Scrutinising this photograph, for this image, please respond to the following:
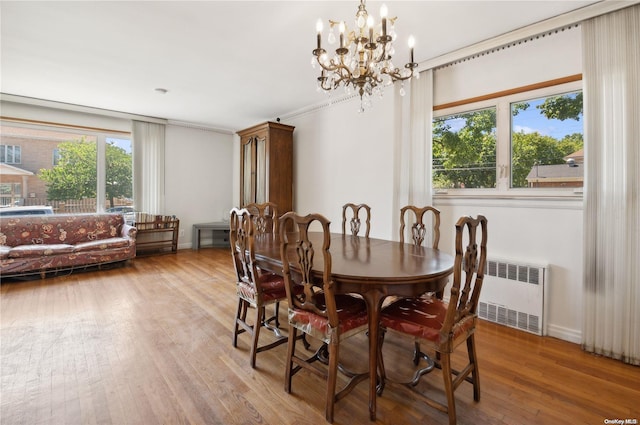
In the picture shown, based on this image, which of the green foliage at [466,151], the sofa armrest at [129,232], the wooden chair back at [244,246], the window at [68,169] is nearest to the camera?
the wooden chair back at [244,246]

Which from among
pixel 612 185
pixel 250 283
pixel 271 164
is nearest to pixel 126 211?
pixel 271 164

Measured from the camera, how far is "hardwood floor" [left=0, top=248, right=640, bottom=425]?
1.52 metres

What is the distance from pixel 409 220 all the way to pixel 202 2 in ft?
8.94

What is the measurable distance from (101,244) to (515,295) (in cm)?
529

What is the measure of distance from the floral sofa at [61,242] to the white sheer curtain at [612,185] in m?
5.59

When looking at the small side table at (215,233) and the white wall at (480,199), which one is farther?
the small side table at (215,233)

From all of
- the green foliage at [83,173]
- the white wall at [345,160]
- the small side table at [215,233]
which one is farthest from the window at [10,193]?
the white wall at [345,160]

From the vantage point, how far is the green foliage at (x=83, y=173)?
15.7ft

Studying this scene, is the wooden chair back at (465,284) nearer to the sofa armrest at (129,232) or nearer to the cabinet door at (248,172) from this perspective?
the cabinet door at (248,172)

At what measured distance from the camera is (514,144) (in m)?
2.71

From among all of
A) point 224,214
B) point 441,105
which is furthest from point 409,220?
point 224,214

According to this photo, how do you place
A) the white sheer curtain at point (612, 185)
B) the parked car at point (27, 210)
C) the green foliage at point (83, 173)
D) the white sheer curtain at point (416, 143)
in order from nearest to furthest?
the white sheer curtain at point (612, 185) < the white sheer curtain at point (416, 143) < the parked car at point (27, 210) < the green foliage at point (83, 173)

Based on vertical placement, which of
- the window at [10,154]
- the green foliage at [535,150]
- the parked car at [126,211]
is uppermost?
the window at [10,154]

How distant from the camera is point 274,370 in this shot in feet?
6.31
